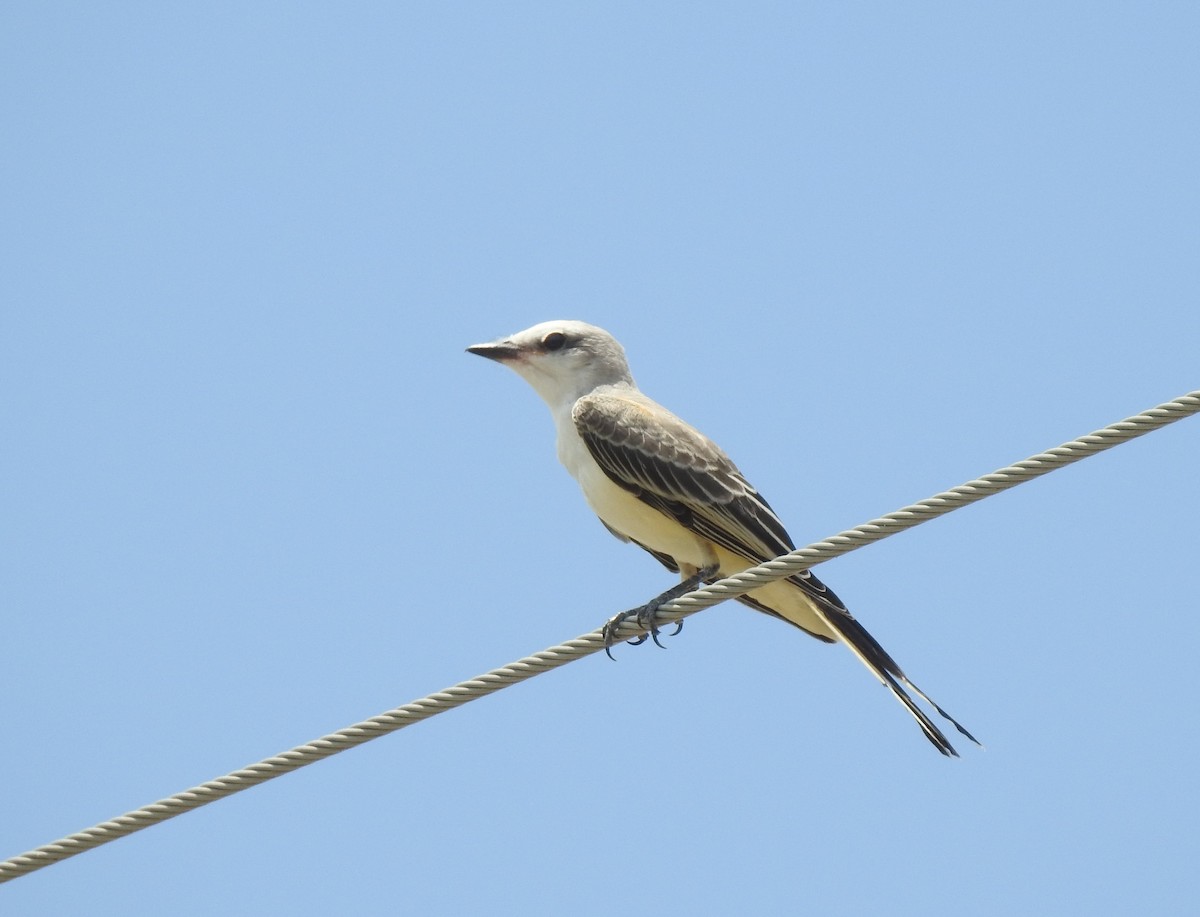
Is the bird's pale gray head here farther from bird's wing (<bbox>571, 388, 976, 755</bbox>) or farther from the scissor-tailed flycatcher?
bird's wing (<bbox>571, 388, 976, 755</bbox>)

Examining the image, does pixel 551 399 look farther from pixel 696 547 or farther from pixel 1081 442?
pixel 1081 442

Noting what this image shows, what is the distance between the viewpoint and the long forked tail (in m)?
6.93

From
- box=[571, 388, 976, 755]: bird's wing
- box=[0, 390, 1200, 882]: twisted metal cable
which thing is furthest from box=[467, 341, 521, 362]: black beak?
box=[0, 390, 1200, 882]: twisted metal cable

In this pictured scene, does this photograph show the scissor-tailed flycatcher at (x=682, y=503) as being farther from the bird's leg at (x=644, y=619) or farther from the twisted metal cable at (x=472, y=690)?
the twisted metal cable at (x=472, y=690)

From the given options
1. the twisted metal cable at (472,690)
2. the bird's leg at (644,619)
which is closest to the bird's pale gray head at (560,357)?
the bird's leg at (644,619)

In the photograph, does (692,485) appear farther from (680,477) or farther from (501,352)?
(501,352)

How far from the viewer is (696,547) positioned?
789 cm

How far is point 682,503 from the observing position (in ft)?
25.6

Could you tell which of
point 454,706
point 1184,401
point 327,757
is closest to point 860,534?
point 1184,401

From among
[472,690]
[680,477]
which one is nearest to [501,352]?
[680,477]

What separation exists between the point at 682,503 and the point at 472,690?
2.54 meters

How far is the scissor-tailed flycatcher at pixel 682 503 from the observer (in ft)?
24.8

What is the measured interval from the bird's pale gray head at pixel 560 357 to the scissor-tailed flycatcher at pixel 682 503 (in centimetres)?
11

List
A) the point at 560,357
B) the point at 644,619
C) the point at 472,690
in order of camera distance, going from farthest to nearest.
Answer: the point at 560,357
the point at 644,619
the point at 472,690
